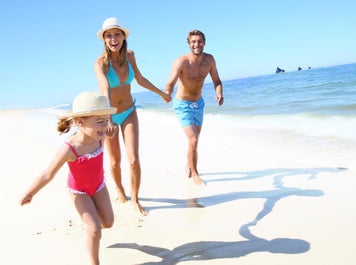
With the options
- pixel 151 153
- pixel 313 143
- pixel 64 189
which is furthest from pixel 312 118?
pixel 64 189

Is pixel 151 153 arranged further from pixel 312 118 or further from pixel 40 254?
pixel 312 118

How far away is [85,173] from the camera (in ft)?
9.84

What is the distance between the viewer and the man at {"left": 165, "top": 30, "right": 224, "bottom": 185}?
579 centimetres

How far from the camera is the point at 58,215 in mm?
4477

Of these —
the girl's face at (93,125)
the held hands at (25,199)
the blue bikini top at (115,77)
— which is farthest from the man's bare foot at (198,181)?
the held hands at (25,199)

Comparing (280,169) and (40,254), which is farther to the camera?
(280,169)

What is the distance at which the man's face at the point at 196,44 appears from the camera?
18.5 ft

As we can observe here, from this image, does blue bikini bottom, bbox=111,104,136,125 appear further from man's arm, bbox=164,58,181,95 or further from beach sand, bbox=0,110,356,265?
man's arm, bbox=164,58,181,95

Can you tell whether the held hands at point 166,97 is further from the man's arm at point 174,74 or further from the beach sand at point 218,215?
the beach sand at point 218,215

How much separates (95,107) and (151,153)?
16.6 ft

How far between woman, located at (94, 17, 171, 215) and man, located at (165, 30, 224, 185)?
3.89 feet

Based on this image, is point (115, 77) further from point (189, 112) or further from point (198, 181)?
point (198, 181)

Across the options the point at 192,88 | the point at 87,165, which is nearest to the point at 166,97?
the point at 192,88

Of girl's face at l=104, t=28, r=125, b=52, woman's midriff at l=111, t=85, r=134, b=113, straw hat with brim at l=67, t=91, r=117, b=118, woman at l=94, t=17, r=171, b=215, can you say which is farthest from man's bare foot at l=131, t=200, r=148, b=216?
straw hat with brim at l=67, t=91, r=117, b=118
